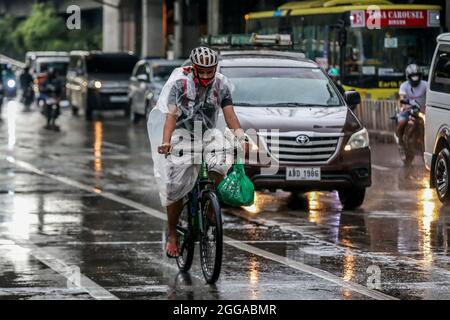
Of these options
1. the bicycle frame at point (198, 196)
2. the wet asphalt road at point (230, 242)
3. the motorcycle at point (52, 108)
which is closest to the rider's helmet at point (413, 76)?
the wet asphalt road at point (230, 242)

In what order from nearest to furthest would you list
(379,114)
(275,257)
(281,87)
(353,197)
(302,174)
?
(275,257)
(302,174)
(353,197)
(281,87)
(379,114)

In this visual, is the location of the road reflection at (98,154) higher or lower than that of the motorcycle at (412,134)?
lower

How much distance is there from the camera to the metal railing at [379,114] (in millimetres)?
29703

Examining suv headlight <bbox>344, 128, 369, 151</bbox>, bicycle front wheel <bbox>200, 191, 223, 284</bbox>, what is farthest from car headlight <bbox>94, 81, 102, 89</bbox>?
bicycle front wheel <bbox>200, 191, 223, 284</bbox>

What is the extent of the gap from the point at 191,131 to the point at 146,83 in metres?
24.4

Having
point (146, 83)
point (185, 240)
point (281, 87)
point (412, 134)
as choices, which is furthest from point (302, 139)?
point (146, 83)

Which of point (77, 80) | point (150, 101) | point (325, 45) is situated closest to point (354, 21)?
point (325, 45)

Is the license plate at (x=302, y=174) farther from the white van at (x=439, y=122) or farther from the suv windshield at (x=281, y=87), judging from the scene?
the white van at (x=439, y=122)

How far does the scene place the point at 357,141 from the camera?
53.5ft

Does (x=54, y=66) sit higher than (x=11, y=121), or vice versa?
(x=54, y=66)

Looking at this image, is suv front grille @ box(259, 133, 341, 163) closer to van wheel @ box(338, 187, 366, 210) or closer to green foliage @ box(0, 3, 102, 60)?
van wheel @ box(338, 187, 366, 210)

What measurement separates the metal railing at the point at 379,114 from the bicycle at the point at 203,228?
1816 centimetres

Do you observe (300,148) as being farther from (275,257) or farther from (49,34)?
(49,34)

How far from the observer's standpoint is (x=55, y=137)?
30.7m
